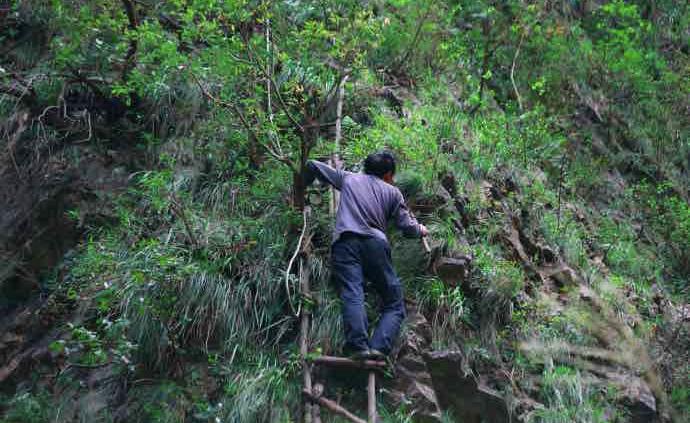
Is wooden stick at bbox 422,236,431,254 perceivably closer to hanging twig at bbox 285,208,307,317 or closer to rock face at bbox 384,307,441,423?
rock face at bbox 384,307,441,423

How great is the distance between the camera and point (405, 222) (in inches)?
227

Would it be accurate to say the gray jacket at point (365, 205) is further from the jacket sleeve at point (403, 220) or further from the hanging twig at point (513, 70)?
the hanging twig at point (513, 70)

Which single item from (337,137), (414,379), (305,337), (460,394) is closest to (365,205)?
(305,337)

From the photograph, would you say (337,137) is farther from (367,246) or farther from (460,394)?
(460,394)

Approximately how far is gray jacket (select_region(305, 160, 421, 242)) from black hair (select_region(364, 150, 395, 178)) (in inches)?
2.8

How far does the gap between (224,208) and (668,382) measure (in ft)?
14.9

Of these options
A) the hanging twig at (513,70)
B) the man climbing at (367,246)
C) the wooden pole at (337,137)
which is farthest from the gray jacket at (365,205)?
the hanging twig at (513,70)

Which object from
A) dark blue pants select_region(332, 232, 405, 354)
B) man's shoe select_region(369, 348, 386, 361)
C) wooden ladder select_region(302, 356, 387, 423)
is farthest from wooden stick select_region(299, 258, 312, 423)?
man's shoe select_region(369, 348, 386, 361)

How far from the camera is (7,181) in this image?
265 inches

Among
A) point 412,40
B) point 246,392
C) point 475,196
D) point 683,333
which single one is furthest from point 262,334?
point 412,40

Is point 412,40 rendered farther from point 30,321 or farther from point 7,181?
point 30,321

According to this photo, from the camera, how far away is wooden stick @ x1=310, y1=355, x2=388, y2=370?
5.07 m

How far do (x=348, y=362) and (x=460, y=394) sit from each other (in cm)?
100

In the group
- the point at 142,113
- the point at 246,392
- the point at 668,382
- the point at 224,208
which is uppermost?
the point at 142,113
